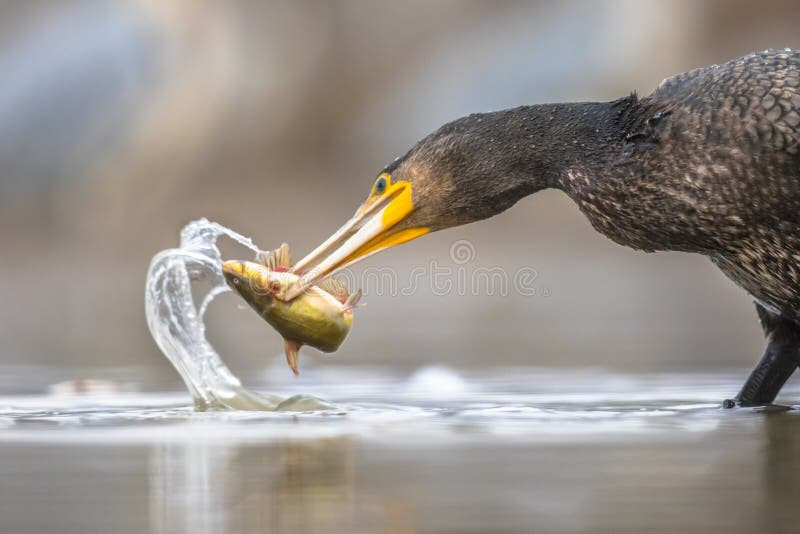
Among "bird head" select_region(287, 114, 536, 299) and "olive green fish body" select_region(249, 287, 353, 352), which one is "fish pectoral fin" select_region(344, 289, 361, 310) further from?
"bird head" select_region(287, 114, 536, 299)

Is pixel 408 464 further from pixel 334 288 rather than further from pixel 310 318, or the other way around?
pixel 334 288

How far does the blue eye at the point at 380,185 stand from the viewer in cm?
599

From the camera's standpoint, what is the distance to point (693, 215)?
538 centimetres

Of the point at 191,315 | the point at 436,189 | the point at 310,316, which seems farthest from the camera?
the point at 191,315

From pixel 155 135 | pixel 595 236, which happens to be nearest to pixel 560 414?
pixel 595 236

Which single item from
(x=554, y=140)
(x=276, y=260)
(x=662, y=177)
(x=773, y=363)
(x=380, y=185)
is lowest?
(x=773, y=363)

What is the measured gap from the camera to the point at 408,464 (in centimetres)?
408

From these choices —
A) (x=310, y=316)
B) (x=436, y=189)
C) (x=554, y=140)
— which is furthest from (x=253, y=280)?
(x=554, y=140)

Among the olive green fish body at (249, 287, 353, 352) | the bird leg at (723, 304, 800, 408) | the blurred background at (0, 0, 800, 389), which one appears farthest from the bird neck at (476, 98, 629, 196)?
the blurred background at (0, 0, 800, 389)

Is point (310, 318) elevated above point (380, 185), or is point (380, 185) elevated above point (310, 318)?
point (380, 185)

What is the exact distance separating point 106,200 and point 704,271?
8277mm

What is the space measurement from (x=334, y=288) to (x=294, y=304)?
19 centimetres

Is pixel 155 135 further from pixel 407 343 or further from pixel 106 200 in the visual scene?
pixel 407 343

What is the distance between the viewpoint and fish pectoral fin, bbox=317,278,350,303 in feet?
19.0
